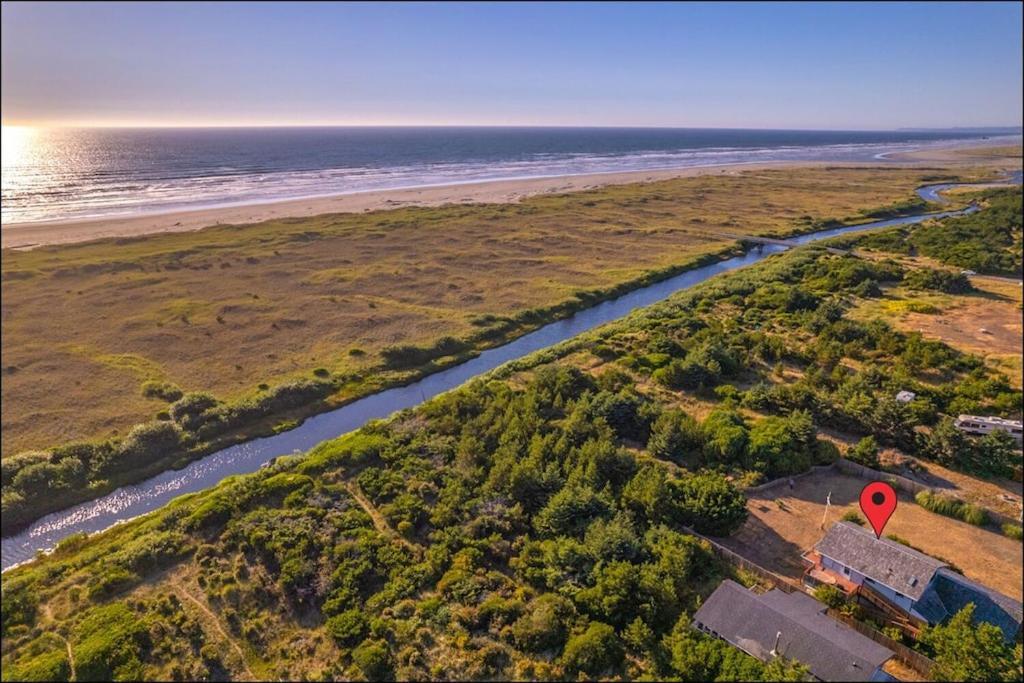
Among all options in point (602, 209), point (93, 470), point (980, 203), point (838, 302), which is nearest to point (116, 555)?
point (93, 470)

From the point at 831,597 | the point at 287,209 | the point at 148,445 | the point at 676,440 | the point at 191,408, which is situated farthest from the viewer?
the point at 287,209

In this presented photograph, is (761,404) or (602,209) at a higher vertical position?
(602,209)

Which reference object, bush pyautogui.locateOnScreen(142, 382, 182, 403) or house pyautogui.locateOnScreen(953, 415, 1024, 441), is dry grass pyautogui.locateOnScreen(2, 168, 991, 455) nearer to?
bush pyautogui.locateOnScreen(142, 382, 182, 403)

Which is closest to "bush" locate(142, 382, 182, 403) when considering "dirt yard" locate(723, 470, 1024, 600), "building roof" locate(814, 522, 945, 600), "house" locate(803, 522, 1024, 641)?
"dirt yard" locate(723, 470, 1024, 600)

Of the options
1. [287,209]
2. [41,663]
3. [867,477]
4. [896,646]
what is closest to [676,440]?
[867,477]

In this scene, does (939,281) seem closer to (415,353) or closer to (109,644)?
(415,353)

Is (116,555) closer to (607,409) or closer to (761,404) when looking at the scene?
(607,409)

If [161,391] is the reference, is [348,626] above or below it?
below
